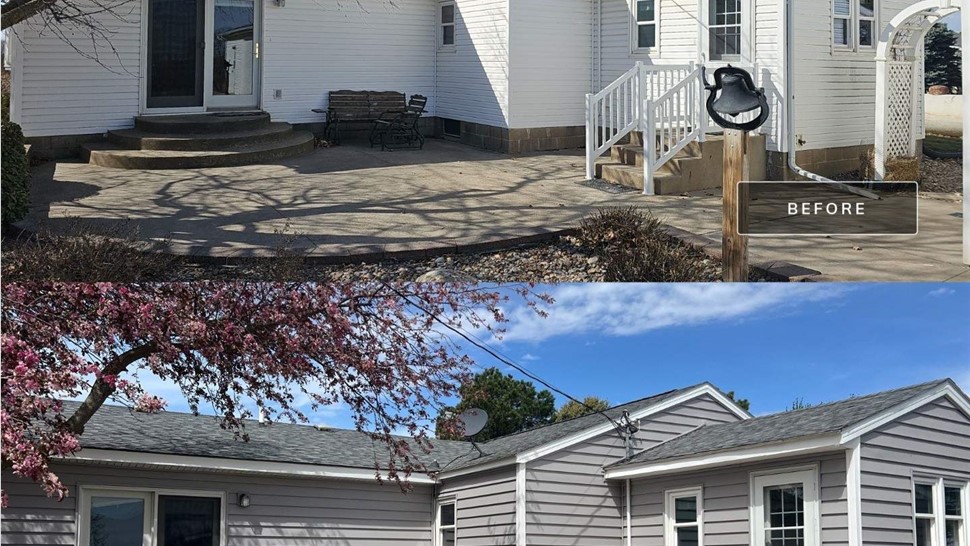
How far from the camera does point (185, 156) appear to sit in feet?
31.7

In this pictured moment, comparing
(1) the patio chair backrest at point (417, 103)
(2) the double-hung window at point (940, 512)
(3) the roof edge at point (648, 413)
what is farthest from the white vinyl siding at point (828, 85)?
(1) the patio chair backrest at point (417, 103)

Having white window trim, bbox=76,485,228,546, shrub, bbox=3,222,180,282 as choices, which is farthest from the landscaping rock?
white window trim, bbox=76,485,228,546

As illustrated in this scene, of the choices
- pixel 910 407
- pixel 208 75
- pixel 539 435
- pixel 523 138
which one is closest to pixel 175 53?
pixel 208 75

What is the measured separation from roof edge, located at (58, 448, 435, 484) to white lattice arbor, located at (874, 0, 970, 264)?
639 centimetres

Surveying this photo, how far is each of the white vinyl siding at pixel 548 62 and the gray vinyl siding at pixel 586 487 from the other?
17.6ft

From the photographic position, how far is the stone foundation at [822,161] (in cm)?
980

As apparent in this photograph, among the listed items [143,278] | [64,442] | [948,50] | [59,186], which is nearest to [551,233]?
[143,278]

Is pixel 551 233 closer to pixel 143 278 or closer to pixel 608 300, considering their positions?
pixel 608 300

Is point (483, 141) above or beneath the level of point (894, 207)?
above

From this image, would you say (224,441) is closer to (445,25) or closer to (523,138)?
(523,138)

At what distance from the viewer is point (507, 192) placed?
27.0 ft

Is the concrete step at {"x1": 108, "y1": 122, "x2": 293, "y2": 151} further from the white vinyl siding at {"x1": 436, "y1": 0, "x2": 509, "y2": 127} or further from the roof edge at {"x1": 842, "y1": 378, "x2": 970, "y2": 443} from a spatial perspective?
the roof edge at {"x1": 842, "y1": 378, "x2": 970, "y2": 443}

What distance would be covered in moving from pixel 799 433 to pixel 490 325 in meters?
2.49

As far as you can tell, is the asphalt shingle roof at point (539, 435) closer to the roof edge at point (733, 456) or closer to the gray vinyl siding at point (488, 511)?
the gray vinyl siding at point (488, 511)
